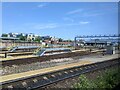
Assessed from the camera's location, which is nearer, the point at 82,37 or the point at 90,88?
the point at 90,88

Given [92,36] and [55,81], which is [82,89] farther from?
[92,36]

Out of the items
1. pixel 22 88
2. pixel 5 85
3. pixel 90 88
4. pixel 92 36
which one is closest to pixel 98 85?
pixel 90 88

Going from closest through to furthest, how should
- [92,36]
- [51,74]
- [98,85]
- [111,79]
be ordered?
[98,85], [111,79], [51,74], [92,36]

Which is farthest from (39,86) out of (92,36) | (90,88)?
(92,36)

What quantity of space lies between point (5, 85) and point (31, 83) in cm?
163

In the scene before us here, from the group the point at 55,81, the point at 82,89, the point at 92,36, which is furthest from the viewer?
the point at 92,36

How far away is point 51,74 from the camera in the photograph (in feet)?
57.6

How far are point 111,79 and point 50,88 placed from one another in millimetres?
3592

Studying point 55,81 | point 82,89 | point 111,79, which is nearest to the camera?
point 82,89

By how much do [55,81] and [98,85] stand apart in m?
4.08

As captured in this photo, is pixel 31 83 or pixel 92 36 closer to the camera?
pixel 31 83

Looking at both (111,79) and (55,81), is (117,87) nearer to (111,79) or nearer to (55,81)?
(111,79)

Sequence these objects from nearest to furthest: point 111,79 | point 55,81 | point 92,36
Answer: point 111,79 → point 55,81 → point 92,36

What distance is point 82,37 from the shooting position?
130 metres
